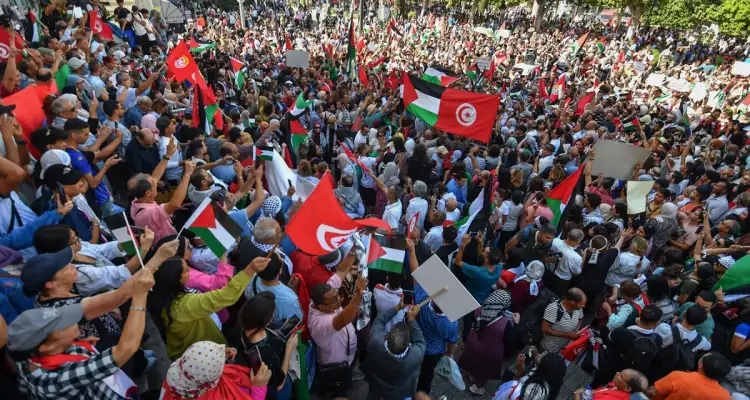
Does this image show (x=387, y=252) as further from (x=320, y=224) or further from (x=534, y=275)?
(x=534, y=275)

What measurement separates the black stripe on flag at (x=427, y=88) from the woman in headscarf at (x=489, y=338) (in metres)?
5.26

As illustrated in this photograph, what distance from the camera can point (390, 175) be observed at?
24.1 ft

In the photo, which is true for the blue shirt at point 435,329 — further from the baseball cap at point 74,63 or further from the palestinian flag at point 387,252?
the baseball cap at point 74,63

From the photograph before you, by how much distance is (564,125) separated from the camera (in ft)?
35.6

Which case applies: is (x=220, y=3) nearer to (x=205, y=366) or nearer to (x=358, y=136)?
(x=358, y=136)

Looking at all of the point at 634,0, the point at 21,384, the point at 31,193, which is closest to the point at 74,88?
the point at 31,193

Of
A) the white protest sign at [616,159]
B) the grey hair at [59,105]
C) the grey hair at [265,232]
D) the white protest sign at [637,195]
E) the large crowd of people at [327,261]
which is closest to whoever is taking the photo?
the large crowd of people at [327,261]

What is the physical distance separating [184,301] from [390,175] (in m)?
4.59

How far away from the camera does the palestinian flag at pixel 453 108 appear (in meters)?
8.15

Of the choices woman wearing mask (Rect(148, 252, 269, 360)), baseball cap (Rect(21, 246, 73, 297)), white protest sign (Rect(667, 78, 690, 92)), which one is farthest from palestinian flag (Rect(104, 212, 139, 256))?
white protest sign (Rect(667, 78, 690, 92))

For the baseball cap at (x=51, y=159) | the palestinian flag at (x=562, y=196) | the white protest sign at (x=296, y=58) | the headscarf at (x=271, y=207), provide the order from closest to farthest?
the baseball cap at (x=51, y=159) < the headscarf at (x=271, y=207) < the palestinian flag at (x=562, y=196) < the white protest sign at (x=296, y=58)

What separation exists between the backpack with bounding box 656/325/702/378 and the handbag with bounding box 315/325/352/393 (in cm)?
269

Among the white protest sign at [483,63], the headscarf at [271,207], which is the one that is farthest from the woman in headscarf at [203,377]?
the white protest sign at [483,63]

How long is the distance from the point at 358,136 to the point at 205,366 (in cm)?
700
